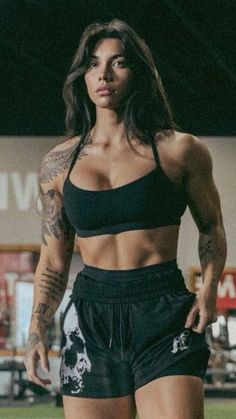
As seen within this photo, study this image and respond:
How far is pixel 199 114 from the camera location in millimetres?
16219

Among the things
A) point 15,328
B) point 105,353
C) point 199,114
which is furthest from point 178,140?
point 199,114

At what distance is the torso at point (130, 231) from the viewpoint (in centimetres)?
309

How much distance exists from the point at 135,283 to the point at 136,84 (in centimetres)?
55

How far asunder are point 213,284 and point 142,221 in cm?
27

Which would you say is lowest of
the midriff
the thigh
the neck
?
the thigh

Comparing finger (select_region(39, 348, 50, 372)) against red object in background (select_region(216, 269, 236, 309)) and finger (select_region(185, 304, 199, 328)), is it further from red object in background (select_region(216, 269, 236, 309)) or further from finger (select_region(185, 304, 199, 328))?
red object in background (select_region(216, 269, 236, 309))

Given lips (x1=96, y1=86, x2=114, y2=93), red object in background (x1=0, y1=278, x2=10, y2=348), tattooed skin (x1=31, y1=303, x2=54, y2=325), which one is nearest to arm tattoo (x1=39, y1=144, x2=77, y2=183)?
lips (x1=96, y1=86, x2=114, y2=93)

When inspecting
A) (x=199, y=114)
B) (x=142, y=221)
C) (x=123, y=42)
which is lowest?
(x=199, y=114)

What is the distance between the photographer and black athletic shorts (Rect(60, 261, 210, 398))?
10.0 ft

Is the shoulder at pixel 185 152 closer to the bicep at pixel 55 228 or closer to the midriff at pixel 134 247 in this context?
the midriff at pixel 134 247

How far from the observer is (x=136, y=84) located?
127 inches

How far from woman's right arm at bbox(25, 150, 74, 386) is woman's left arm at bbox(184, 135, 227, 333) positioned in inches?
15.4

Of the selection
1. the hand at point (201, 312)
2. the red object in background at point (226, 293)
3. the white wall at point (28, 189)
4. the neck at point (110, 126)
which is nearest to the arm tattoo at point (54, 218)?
the neck at point (110, 126)

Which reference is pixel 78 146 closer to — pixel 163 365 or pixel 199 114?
pixel 163 365
